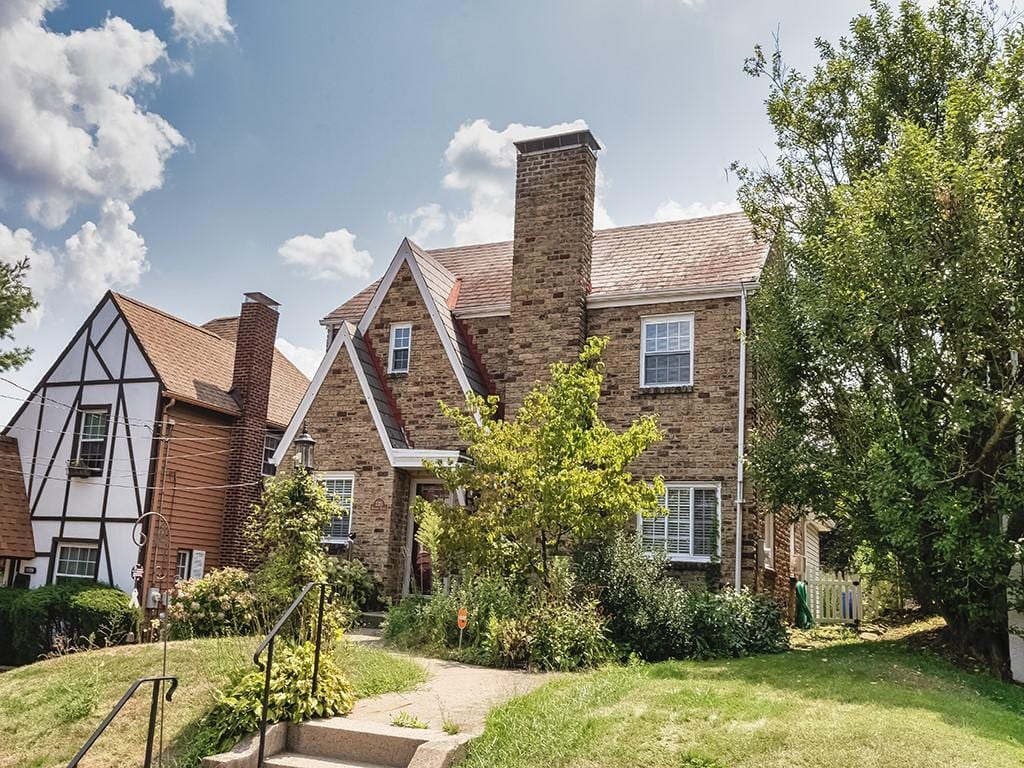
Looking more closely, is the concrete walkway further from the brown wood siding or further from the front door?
the brown wood siding

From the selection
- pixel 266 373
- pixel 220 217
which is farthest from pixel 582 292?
pixel 266 373

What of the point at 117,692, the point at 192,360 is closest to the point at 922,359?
the point at 117,692

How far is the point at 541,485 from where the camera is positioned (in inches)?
510

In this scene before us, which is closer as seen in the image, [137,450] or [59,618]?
[59,618]

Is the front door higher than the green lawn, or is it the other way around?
the front door

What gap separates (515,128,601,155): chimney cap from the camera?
59.4 feet

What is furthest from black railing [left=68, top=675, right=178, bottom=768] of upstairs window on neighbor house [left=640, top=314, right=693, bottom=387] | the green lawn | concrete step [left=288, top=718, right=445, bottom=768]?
upstairs window on neighbor house [left=640, top=314, right=693, bottom=387]

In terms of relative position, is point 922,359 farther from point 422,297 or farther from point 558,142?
point 422,297

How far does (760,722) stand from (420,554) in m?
11.2

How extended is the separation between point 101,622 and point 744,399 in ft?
44.0

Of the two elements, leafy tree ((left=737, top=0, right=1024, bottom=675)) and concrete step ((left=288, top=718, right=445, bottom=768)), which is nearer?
concrete step ((left=288, top=718, right=445, bottom=768))

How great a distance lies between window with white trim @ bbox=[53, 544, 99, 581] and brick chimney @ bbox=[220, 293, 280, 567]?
3113 mm

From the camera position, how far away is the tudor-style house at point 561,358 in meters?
16.2

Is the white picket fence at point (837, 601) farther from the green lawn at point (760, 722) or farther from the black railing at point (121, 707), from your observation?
the black railing at point (121, 707)
